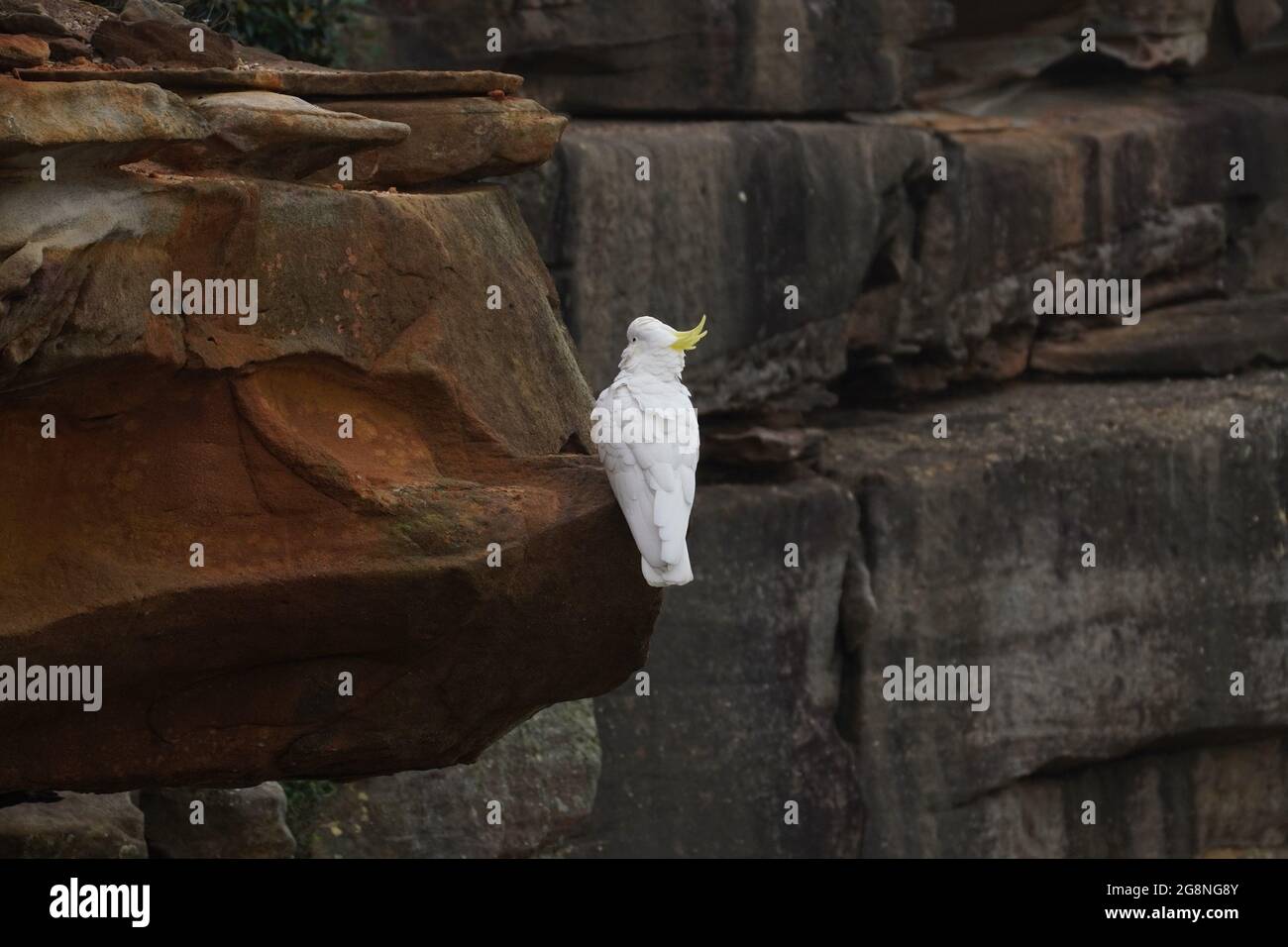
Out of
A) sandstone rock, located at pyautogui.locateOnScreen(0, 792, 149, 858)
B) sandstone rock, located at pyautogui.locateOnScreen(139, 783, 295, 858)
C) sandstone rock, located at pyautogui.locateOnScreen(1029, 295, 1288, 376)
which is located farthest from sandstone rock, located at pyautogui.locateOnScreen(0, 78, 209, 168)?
sandstone rock, located at pyautogui.locateOnScreen(1029, 295, 1288, 376)

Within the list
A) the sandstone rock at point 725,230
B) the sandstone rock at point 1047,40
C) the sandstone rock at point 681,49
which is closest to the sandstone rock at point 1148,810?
the sandstone rock at point 725,230

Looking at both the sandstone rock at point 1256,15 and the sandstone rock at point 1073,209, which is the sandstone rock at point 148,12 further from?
the sandstone rock at point 1256,15

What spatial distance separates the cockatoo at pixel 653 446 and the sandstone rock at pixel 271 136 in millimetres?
1120

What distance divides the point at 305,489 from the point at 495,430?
736mm

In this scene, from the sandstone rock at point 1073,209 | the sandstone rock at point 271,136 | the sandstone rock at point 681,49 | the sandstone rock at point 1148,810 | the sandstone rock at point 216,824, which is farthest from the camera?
the sandstone rock at point 1073,209

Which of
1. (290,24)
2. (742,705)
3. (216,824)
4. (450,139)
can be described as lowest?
(216,824)

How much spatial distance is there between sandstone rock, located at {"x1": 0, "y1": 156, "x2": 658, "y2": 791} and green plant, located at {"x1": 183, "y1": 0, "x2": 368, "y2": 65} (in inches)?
111

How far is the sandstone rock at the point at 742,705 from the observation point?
1263 centimetres

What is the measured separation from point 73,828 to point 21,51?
3.85 meters

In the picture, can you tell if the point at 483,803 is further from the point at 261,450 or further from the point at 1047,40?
the point at 1047,40

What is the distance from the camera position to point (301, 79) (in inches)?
322

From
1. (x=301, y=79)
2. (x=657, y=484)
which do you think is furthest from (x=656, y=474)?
(x=301, y=79)

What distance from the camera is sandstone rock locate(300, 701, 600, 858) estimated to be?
11.6m

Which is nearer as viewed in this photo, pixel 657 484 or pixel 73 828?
pixel 657 484
